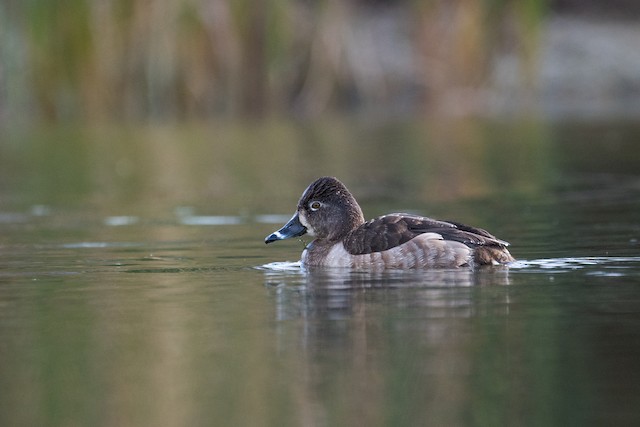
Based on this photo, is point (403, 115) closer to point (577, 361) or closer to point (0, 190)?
point (0, 190)

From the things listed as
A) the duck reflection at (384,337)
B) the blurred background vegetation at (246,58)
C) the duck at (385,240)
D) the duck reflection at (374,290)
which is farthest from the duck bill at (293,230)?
the blurred background vegetation at (246,58)

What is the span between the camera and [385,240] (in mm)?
10133

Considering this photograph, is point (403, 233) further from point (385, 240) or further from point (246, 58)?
point (246, 58)

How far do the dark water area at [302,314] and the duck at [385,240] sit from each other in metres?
0.17

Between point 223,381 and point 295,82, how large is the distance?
27563 millimetres

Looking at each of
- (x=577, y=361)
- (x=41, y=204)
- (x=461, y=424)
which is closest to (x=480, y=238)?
(x=577, y=361)

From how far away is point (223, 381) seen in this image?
259 inches

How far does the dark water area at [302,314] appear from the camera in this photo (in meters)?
6.12

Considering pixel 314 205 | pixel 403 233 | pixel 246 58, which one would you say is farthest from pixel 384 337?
pixel 246 58

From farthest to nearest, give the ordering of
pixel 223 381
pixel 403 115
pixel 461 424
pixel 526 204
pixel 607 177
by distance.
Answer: pixel 403 115 < pixel 607 177 < pixel 526 204 < pixel 223 381 < pixel 461 424

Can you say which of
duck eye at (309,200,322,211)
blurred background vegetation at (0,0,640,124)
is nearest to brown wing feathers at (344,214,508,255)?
duck eye at (309,200,322,211)

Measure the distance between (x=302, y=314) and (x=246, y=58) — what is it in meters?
22.1

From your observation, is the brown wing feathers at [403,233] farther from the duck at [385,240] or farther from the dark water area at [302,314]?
the dark water area at [302,314]

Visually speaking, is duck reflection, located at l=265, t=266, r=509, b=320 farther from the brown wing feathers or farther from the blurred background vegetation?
the blurred background vegetation
